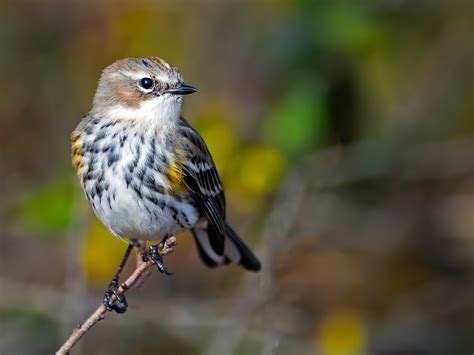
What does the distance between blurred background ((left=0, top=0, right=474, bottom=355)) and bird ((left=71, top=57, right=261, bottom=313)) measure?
953 mm

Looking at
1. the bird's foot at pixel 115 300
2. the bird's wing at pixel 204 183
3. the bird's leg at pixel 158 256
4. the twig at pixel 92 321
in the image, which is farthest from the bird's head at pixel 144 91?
the twig at pixel 92 321

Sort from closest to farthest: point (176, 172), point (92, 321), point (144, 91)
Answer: point (92, 321), point (176, 172), point (144, 91)

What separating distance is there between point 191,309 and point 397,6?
2.58m

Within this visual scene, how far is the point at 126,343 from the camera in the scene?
22.7ft

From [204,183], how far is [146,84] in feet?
1.94

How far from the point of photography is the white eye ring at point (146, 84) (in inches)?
199

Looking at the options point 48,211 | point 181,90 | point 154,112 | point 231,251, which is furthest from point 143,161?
point 48,211

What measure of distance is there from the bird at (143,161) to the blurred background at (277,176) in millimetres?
953

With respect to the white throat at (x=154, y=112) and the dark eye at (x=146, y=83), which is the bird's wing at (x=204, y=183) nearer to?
the white throat at (x=154, y=112)

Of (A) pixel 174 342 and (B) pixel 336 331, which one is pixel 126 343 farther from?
(B) pixel 336 331

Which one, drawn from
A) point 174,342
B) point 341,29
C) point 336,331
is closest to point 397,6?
point 341,29

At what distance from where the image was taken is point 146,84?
5.07 metres

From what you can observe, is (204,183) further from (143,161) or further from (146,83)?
(146,83)

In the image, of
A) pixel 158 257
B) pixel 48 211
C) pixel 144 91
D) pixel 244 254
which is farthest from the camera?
pixel 48 211
